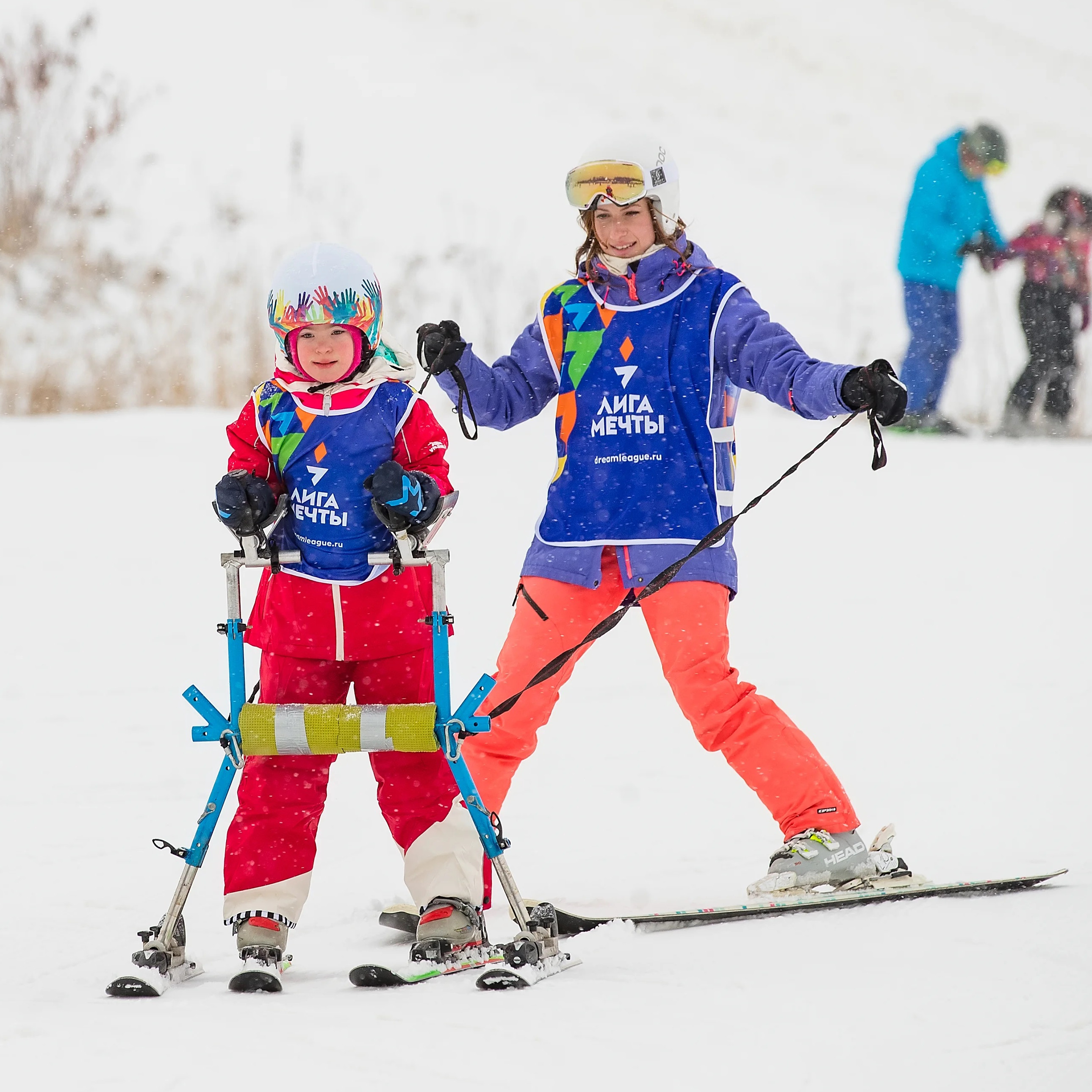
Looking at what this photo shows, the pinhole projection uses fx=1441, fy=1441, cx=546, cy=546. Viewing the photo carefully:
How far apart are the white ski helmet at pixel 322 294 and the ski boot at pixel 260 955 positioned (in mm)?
1213

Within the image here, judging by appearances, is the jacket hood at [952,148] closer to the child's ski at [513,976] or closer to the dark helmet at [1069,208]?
the dark helmet at [1069,208]

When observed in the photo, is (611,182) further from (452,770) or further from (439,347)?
(452,770)

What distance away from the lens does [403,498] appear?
2.85 meters

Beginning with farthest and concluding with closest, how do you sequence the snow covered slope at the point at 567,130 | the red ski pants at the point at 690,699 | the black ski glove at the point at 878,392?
the snow covered slope at the point at 567,130 < the red ski pants at the point at 690,699 < the black ski glove at the point at 878,392

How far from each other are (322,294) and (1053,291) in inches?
341

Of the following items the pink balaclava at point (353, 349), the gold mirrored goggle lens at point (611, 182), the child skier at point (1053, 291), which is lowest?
the pink balaclava at point (353, 349)

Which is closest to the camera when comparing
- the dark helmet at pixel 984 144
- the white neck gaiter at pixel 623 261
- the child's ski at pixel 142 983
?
the child's ski at pixel 142 983

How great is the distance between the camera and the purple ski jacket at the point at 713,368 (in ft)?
10.8

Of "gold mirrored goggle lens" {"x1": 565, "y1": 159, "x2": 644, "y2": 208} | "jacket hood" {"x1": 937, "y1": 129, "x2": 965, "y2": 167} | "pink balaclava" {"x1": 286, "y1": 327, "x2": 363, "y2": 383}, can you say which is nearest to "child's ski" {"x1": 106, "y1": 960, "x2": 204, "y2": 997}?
"pink balaclava" {"x1": 286, "y1": 327, "x2": 363, "y2": 383}

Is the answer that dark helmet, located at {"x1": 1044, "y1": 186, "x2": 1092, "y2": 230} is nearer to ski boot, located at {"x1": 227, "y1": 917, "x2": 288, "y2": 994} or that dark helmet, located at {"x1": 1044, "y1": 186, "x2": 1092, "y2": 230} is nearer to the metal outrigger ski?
the metal outrigger ski

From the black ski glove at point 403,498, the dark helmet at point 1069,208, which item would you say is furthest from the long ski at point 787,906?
the dark helmet at point 1069,208

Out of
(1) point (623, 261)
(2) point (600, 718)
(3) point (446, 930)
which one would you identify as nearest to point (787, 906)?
(3) point (446, 930)

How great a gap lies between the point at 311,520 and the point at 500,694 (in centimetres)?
65

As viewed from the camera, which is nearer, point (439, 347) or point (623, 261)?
point (439, 347)
